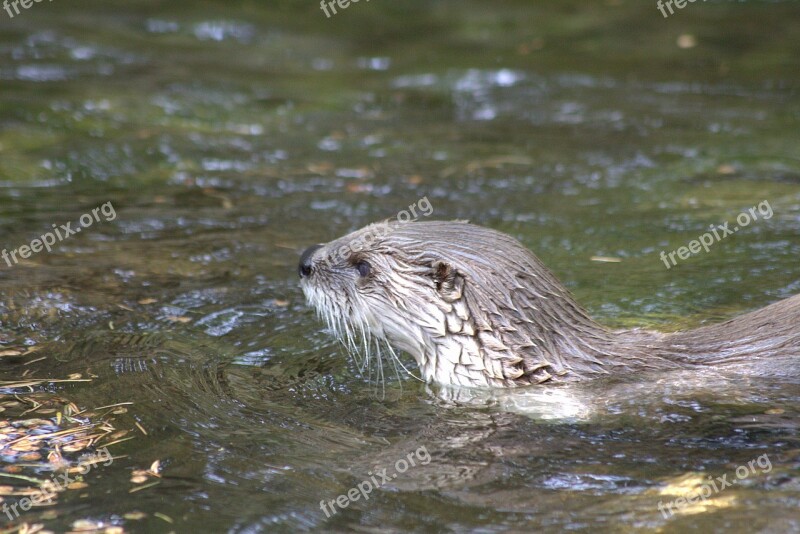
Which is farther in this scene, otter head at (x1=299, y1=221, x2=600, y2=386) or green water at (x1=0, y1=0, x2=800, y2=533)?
otter head at (x1=299, y1=221, x2=600, y2=386)

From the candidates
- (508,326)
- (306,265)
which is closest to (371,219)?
(306,265)

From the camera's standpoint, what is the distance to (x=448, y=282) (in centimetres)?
395

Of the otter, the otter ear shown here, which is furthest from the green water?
the otter ear

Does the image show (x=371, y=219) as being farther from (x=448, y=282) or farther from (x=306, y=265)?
(x=448, y=282)

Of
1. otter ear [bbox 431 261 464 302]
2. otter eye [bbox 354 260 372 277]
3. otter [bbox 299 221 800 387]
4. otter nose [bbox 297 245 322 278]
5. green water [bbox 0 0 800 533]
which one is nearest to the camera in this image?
green water [bbox 0 0 800 533]

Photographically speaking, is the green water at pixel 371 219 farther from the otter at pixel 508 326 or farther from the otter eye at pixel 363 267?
the otter eye at pixel 363 267

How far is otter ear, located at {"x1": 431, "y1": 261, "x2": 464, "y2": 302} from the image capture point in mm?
3930

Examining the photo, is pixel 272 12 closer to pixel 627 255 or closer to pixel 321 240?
pixel 321 240

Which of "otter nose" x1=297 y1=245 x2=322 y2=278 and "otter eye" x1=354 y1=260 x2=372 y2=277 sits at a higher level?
"otter nose" x1=297 y1=245 x2=322 y2=278

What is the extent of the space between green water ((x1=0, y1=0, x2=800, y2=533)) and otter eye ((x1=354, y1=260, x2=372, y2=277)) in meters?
0.46

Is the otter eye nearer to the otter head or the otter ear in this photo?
the otter head

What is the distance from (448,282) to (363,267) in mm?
482

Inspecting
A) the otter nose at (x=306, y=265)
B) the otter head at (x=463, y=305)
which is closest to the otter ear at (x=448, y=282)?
the otter head at (x=463, y=305)

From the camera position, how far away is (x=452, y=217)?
6516 millimetres
